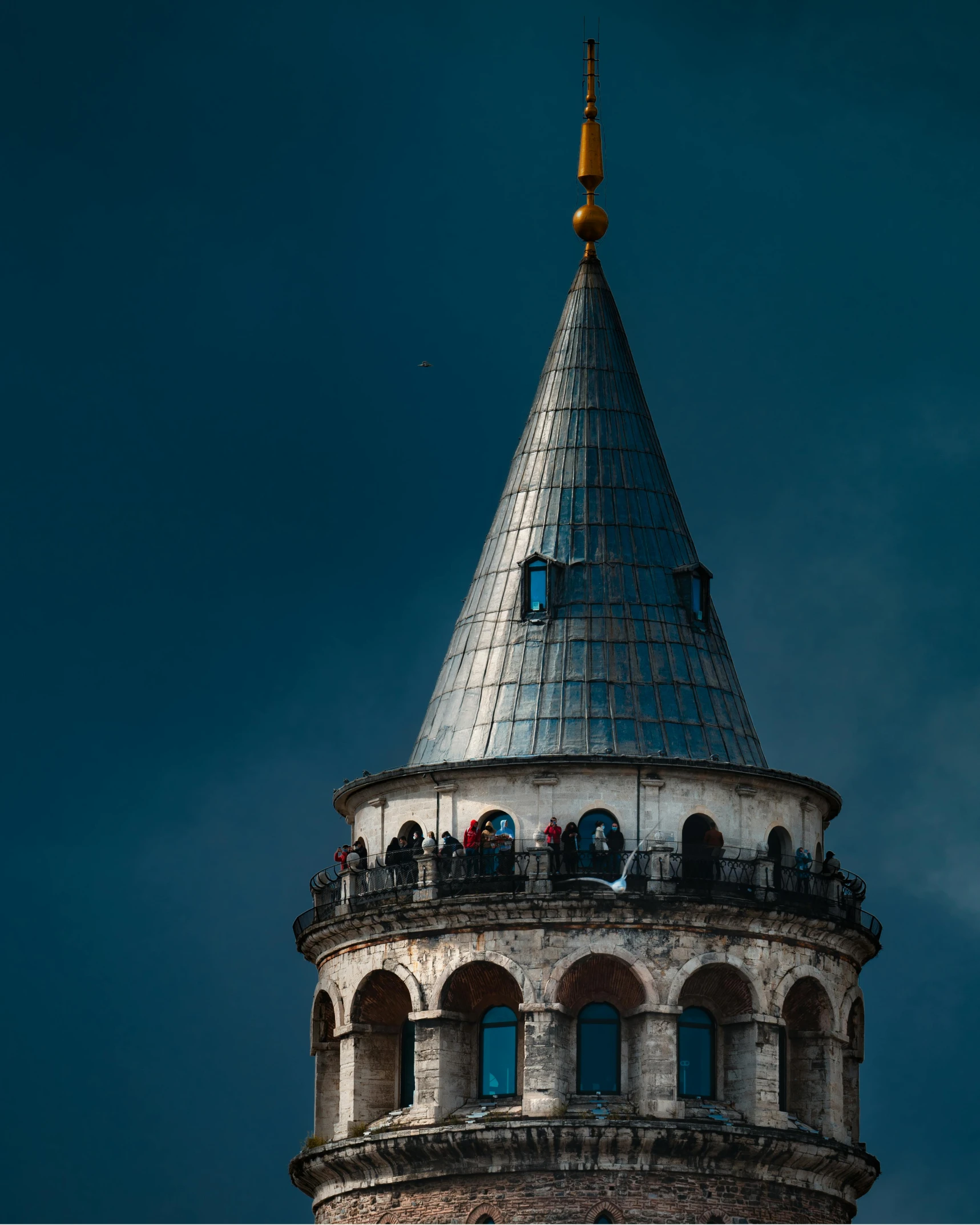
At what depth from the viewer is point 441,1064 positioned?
234ft

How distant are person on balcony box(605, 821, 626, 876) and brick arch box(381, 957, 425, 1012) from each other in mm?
5157

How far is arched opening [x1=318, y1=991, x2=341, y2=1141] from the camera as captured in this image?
75.1 meters

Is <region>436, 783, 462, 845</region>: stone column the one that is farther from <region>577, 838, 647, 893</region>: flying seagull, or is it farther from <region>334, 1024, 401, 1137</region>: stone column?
<region>334, 1024, 401, 1137</region>: stone column

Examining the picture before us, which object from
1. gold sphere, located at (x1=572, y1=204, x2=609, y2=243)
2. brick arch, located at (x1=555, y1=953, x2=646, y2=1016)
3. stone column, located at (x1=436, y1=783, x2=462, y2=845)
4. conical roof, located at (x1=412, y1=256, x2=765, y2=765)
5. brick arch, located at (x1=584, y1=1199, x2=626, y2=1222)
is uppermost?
gold sphere, located at (x1=572, y1=204, x2=609, y2=243)

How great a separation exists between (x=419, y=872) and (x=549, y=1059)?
5.39 metres

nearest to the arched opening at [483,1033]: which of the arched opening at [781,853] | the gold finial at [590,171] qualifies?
the arched opening at [781,853]

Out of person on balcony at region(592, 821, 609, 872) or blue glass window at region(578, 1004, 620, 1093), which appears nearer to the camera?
blue glass window at region(578, 1004, 620, 1093)

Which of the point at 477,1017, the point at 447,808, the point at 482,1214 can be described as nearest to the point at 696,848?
the point at 447,808

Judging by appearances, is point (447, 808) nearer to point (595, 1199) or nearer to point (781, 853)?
point (781, 853)

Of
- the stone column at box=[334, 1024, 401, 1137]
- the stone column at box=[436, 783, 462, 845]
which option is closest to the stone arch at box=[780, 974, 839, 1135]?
the stone column at box=[436, 783, 462, 845]

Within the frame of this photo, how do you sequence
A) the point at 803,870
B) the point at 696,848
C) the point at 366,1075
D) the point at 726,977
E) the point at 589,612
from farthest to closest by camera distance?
the point at 589,612, the point at 366,1075, the point at 803,870, the point at 696,848, the point at 726,977

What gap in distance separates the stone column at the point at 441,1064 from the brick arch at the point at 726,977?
16.2 ft

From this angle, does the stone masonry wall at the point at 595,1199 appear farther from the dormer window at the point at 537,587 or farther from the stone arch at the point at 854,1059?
the dormer window at the point at 537,587

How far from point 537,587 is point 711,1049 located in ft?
39.5
